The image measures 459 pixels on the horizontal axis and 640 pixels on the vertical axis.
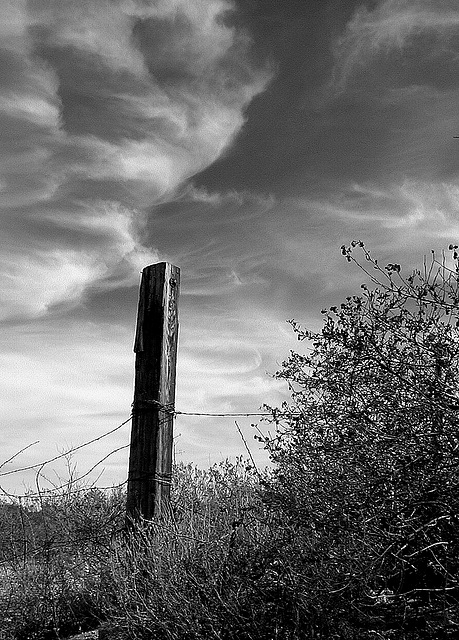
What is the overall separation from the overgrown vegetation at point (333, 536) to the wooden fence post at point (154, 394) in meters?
0.27

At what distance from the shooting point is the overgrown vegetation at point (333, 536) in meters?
4.33

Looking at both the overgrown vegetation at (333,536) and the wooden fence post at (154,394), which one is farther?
the wooden fence post at (154,394)

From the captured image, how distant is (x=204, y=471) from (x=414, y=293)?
13.0 ft

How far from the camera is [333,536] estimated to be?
4.63m

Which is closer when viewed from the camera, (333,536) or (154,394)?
(333,536)

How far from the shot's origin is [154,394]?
6324mm

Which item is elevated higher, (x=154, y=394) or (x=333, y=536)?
(x=154, y=394)

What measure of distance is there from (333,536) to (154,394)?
2233 millimetres

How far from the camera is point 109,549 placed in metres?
6.19

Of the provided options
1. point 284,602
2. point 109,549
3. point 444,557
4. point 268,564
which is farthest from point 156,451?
point 444,557

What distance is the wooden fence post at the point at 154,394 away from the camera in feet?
20.3

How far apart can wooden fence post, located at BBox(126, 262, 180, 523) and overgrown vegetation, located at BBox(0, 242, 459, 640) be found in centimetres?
27

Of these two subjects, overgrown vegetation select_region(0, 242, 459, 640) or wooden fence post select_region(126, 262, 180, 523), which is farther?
wooden fence post select_region(126, 262, 180, 523)

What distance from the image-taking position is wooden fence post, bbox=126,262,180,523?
244 inches
